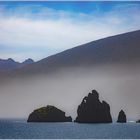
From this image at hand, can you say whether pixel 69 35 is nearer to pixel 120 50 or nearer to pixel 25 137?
pixel 120 50

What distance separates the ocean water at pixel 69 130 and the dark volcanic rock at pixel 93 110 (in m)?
0.12

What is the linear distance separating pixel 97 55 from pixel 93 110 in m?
1.16

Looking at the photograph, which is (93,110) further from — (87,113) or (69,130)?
(69,130)

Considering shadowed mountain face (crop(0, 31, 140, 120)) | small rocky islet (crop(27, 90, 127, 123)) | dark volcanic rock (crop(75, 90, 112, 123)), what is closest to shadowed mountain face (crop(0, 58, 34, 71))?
shadowed mountain face (crop(0, 31, 140, 120))

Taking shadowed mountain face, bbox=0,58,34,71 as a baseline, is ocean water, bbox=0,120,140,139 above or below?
below

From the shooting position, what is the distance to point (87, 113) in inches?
579

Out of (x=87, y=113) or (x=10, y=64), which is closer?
(x=10, y=64)

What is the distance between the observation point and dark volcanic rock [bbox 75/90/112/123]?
13.8m

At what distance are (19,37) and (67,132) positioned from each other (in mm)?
1611

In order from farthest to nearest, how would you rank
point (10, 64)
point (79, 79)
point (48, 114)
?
point (48, 114) → point (79, 79) → point (10, 64)

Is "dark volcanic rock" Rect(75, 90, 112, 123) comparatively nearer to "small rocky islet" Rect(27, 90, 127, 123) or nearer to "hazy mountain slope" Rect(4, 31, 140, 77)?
"small rocky islet" Rect(27, 90, 127, 123)

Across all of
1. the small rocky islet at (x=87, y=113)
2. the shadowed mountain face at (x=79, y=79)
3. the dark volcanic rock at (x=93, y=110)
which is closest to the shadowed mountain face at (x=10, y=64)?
the shadowed mountain face at (x=79, y=79)

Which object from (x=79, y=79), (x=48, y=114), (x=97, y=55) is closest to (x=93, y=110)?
(x=48, y=114)

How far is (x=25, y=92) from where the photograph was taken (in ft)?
45.5
